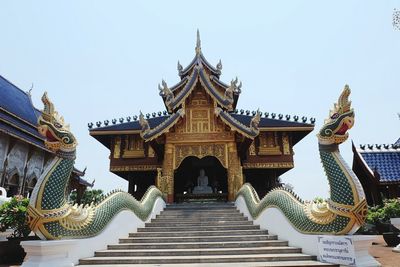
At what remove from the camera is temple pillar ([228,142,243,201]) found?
34.9ft

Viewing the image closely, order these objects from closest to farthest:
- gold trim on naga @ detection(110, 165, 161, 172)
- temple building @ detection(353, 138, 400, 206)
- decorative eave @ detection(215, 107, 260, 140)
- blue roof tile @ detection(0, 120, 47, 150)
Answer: decorative eave @ detection(215, 107, 260, 140)
temple building @ detection(353, 138, 400, 206)
blue roof tile @ detection(0, 120, 47, 150)
gold trim on naga @ detection(110, 165, 161, 172)

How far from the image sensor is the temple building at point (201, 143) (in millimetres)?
10930

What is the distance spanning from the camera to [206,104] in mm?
12125

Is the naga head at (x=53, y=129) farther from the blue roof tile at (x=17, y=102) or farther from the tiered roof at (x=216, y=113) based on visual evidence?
the blue roof tile at (x=17, y=102)

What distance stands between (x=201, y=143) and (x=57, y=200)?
7353 mm

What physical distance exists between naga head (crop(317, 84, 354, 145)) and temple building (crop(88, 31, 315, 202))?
5.93 metres

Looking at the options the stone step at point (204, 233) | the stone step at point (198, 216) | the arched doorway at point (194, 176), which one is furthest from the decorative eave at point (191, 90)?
the stone step at point (204, 233)

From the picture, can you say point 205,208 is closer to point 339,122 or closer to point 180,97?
point 180,97

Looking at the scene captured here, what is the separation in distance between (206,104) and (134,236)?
7.17 m

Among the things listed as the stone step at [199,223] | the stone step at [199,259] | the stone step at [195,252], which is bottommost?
the stone step at [199,259]

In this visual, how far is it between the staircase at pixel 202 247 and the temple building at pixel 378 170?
8.76 metres

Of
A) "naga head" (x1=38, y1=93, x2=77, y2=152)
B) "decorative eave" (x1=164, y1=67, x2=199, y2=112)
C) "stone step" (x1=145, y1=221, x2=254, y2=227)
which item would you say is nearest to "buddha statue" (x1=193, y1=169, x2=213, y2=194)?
"decorative eave" (x1=164, y1=67, x2=199, y2=112)

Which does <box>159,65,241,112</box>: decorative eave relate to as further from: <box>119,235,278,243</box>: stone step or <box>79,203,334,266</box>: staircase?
<box>119,235,278,243</box>: stone step

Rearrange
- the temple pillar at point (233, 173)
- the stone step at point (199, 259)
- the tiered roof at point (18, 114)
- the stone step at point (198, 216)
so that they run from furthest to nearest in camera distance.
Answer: the tiered roof at point (18, 114) → the temple pillar at point (233, 173) → the stone step at point (198, 216) → the stone step at point (199, 259)
